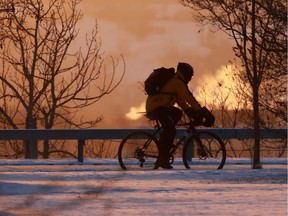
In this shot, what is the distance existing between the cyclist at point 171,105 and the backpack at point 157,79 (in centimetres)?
7

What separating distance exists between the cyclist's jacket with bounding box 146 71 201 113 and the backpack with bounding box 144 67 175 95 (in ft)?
0.26

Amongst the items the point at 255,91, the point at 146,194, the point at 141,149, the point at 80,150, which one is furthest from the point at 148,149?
the point at 146,194

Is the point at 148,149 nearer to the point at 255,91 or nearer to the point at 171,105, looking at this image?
the point at 171,105

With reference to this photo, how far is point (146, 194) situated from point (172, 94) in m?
5.04

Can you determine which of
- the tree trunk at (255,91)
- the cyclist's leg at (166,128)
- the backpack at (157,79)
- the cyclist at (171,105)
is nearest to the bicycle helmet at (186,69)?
the cyclist at (171,105)

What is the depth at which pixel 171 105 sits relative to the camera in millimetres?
15406

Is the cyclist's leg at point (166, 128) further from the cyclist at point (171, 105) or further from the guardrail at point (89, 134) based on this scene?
the guardrail at point (89, 134)

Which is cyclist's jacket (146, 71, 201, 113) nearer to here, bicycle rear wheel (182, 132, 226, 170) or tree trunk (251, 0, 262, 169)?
bicycle rear wheel (182, 132, 226, 170)

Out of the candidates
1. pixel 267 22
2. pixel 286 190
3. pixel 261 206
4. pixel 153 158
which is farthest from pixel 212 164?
pixel 261 206

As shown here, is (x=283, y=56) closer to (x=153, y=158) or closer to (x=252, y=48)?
(x=252, y=48)

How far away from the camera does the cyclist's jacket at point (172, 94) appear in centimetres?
1515

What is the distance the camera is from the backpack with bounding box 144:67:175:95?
15.0 meters

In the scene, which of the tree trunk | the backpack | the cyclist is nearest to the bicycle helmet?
the cyclist

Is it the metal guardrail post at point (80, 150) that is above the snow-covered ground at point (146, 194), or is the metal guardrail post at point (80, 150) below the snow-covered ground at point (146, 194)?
above
